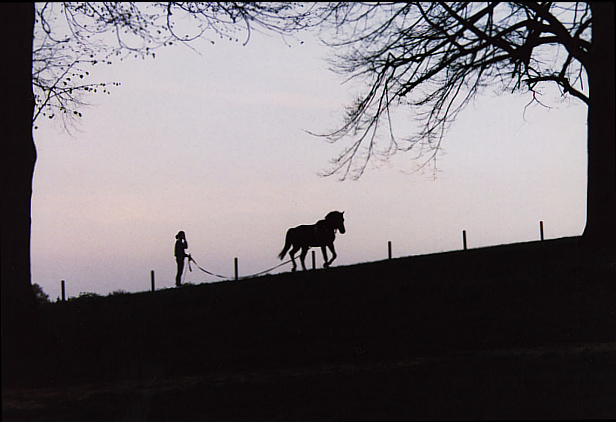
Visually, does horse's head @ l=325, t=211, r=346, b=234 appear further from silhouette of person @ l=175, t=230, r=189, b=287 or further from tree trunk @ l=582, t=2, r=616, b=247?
tree trunk @ l=582, t=2, r=616, b=247

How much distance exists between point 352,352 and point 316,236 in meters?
14.2

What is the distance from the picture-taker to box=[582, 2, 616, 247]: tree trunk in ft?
57.4

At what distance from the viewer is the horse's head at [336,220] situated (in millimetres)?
26766

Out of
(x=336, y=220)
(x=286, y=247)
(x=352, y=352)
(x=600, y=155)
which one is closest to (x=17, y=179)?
(x=352, y=352)

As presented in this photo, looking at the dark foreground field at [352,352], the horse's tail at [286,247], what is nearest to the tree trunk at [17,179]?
the dark foreground field at [352,352]

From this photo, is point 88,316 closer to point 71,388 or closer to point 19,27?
point 71,388

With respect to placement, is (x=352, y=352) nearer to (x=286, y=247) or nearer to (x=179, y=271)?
(x=286, y=247)

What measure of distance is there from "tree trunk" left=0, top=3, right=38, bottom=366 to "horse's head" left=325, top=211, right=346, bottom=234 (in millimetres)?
16038

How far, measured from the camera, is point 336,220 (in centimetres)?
2678

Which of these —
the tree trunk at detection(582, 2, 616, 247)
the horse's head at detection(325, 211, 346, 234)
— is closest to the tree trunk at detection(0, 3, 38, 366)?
the tree trunk at detection(582, 2, 616, 247)

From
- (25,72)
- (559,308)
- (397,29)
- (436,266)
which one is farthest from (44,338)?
(436,266)

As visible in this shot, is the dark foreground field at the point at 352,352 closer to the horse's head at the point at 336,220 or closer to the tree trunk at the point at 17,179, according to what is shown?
the tree trunk at the point at 17,179

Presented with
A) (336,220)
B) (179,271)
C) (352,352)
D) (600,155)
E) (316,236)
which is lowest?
(352,352)

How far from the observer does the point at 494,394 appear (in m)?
9.53
